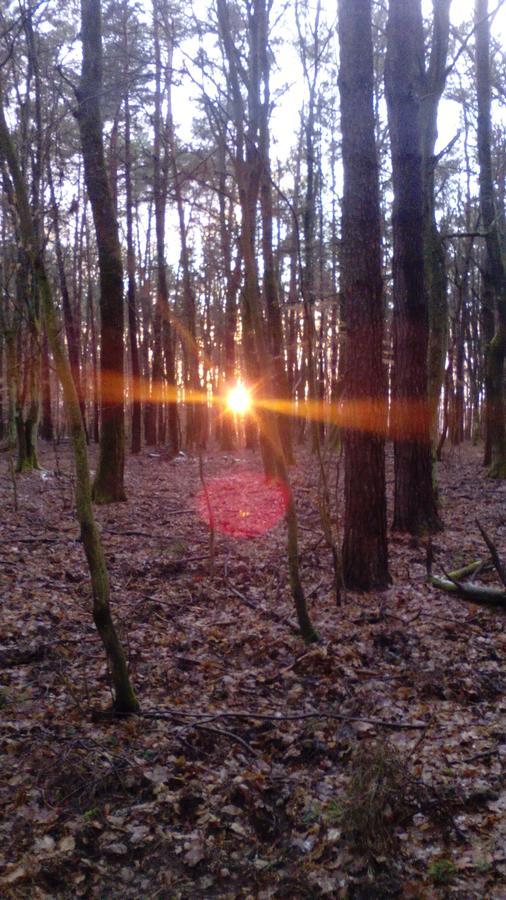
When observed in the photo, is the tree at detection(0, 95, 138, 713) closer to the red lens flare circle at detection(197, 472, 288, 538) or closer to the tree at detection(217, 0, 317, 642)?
the tree at detection(217, 0, 317, 642)

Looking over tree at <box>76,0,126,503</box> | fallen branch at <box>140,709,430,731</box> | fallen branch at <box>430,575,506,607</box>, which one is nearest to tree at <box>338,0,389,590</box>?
fallen branch at <box>430,575,506,607</box>

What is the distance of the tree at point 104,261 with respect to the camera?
1116 centimetres

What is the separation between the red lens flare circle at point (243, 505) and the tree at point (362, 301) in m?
1.87

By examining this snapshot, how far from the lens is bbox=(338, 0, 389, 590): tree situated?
6961 millimetres

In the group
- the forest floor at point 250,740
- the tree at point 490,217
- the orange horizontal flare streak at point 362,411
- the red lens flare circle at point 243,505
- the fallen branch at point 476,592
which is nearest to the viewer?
the forest floor at point 250,740

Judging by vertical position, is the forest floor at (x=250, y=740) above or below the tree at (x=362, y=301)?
below

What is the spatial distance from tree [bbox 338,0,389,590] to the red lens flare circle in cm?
187

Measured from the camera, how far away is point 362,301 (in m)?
7.04

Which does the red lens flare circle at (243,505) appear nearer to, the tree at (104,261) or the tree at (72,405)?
the tree at (104,261)

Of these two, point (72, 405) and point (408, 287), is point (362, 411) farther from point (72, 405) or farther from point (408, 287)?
point (72, 405)

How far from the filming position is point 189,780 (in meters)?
4.23

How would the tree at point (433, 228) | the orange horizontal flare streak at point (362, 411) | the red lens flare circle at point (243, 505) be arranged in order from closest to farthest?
the orange horizontal flare streak at point (362, 411), the red lens flare circle at point (243, 505), the tree at point (433, 228)

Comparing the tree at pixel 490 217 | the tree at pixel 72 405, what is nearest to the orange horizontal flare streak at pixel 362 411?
the tree at pixel 72 405

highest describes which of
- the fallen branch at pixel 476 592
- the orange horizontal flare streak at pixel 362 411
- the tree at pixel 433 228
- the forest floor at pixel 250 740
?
the tree at pixel 433 228
